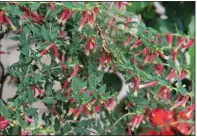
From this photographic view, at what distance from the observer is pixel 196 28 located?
1340mm

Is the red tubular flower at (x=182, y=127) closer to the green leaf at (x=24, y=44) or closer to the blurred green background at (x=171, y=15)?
the blurred green background at (x=171, y=15)

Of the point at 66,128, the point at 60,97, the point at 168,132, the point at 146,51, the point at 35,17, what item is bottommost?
the point at 168,132

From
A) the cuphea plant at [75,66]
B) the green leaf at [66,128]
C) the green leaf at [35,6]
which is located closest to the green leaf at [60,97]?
the cuphea plant at [75,66]

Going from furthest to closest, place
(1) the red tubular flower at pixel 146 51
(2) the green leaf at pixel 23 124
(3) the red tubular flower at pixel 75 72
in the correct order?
(1) the red tubular flower at pixel 146 51 < (3) the red tubular flower at pixel 75 72 < (2) the green leaf at pixel 23 124

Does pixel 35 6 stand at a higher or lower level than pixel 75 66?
higher

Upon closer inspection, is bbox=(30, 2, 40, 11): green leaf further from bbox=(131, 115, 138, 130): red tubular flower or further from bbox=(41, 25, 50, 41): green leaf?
bbox=(131, 115, 138, 130): red tubular flower

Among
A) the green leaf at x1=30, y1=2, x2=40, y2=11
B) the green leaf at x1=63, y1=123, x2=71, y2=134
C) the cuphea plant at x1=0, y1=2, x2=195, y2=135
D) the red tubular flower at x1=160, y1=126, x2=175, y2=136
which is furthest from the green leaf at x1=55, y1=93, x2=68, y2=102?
the red tubular flower at x1=160, y1=126, x2=175, y2=136

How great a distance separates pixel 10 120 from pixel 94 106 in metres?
0.21

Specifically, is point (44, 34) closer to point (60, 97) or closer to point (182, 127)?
point (60, 97)

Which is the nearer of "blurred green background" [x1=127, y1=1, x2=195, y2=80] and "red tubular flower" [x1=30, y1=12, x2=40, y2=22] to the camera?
"red tubular flower" [x1=30, y1=12, x2=40, y2=22]

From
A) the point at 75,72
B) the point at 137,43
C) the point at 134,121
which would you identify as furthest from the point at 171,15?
the point at 75,72

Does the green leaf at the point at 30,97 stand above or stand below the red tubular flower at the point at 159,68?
below

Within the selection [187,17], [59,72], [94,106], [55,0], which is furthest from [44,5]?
[187,17]

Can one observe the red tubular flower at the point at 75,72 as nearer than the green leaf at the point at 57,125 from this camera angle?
Yes
